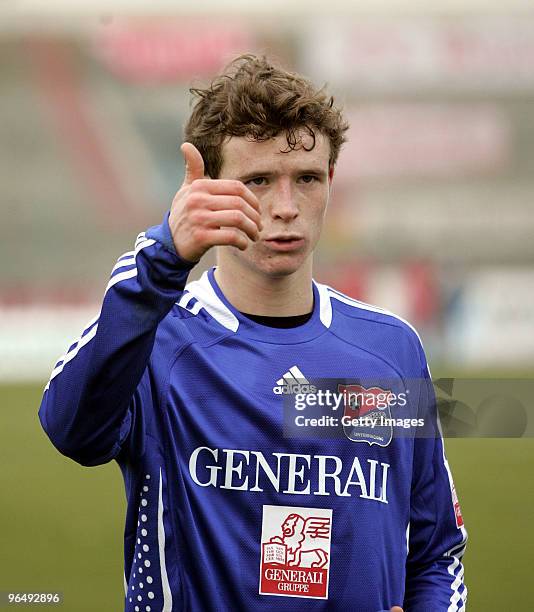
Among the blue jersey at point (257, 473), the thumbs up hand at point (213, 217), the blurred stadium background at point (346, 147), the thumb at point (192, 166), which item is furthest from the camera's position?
the blurred stadium background at point (346, 147)

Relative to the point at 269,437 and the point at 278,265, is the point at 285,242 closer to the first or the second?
the point at 278,265

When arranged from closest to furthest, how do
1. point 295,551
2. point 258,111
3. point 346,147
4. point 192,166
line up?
point 192,166 < point 295,551 < point 258,111 < point 346,147

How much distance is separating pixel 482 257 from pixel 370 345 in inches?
656

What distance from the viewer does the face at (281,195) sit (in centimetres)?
191

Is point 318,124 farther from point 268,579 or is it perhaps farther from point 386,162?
point 386,162

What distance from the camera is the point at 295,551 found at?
72.6 inches

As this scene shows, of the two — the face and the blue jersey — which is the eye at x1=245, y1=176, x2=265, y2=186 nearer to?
the face

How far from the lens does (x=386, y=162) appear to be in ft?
60.4

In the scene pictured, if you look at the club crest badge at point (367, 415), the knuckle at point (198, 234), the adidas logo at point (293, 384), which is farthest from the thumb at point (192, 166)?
the club crest badge at point (367, 415)

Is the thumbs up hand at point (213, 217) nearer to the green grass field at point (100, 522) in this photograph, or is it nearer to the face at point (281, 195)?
the face at point (281, 195)

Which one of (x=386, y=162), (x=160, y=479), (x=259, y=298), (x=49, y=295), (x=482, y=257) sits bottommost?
(x=160, y=479)

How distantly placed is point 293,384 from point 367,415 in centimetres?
16

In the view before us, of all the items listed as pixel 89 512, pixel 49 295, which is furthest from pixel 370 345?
pixel 49 295

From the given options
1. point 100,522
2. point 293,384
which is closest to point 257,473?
point 293,384
